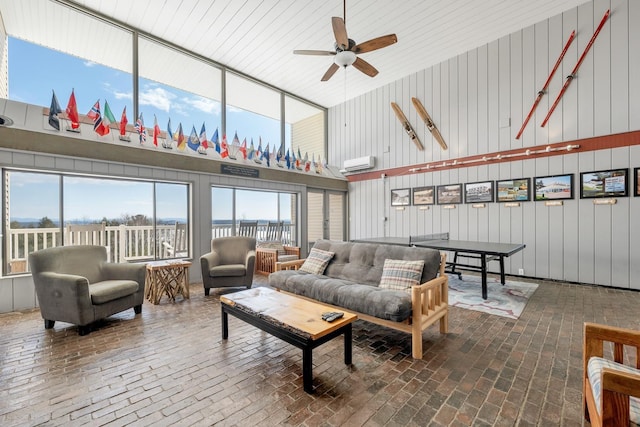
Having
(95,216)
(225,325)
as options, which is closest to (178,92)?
(95,216)

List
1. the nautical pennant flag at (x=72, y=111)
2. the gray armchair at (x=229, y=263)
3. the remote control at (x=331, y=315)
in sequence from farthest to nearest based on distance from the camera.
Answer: the gray armchair at (x=229, y=263)
the nautical pennant flag at (x=72, y=111)
the remote control at (x=331, y=315)

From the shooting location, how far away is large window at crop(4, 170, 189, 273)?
4227 mm

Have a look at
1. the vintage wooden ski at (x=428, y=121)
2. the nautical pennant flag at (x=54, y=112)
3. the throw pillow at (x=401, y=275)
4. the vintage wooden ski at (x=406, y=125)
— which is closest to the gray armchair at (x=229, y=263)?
the throw pillow at (x=401, y=275)

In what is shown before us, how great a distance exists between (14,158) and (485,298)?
24.3ft

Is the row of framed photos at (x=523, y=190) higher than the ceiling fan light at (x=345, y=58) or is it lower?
lower

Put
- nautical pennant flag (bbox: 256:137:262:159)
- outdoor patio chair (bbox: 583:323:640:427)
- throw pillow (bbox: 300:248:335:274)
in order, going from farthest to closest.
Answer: nautical pennant flag (bbox: 256:137:262:159), throw pillow (bbox: 300:248:335:274), outdoor patio chair (bbox: 583:323:640:427)

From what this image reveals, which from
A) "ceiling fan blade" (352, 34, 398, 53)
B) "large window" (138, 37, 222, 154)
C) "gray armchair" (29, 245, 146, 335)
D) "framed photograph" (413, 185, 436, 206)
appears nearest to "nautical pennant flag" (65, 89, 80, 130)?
"large window" (138, 37, 222, 154)

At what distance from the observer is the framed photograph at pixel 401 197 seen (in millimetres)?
7773

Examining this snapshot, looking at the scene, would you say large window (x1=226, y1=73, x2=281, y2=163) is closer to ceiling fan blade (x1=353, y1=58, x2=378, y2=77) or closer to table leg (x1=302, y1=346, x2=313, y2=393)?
ceiling fan blade (x1=353, y1=58, x2=378, y2=77)

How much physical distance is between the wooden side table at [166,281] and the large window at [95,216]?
48.1 inches

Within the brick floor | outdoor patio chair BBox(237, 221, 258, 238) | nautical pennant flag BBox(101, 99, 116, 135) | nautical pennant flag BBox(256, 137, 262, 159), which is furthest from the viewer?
nautical pennant flag BBox(256, 137, 262, 159)

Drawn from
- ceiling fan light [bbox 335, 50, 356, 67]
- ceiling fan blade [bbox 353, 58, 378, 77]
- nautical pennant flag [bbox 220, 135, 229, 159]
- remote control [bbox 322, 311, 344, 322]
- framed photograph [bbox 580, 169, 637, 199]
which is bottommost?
remote control [bbox 322, 311, 344, 322]

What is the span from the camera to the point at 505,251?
415cm

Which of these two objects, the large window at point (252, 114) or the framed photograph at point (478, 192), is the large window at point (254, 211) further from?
the framed photograph at point (478, 192)
